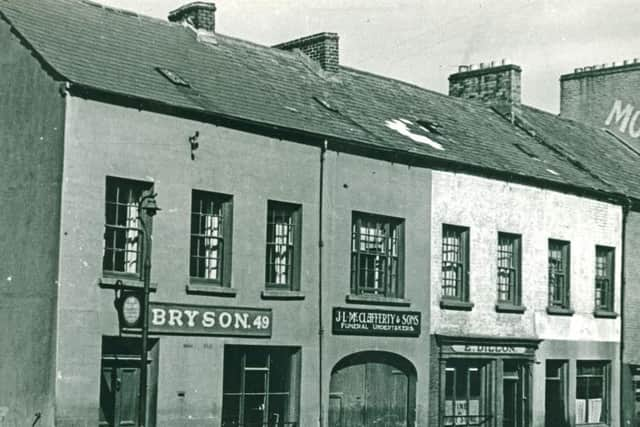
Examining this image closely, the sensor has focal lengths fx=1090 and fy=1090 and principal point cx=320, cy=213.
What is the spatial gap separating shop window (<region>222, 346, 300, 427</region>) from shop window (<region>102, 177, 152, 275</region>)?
114 inches

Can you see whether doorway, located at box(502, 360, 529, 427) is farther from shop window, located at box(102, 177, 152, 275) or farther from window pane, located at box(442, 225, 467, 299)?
shop window, located at box(102, 177, 152, 275)

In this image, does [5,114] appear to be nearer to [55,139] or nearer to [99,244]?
[55,139]

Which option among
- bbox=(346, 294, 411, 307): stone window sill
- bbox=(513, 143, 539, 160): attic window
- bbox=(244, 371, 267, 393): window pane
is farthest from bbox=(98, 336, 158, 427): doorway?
bbox=(513, 143, 539, 160): attic window

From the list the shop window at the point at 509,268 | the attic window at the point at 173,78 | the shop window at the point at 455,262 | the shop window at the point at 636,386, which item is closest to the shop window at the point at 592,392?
the shop window at the point at 636,386

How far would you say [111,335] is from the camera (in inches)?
768

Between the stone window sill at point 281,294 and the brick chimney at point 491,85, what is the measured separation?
45.1 feet

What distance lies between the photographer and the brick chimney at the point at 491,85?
113ft

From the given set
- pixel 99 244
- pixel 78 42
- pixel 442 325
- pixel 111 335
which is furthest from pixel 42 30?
pixel 442 325

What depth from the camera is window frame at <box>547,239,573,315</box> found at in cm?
2973

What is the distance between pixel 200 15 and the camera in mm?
26375

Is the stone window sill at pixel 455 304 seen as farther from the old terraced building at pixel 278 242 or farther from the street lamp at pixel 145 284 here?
the street lamp at pixel 145 284

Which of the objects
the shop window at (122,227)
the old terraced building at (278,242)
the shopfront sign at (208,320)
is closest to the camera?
the old terraced building at (278,242)

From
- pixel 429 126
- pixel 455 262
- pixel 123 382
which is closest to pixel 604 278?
pixel 455 262

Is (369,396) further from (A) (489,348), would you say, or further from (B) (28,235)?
(B) (28,235)
